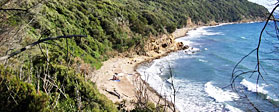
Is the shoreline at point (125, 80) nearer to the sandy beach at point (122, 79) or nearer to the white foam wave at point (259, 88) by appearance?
the sandy beach at point (122, 79)

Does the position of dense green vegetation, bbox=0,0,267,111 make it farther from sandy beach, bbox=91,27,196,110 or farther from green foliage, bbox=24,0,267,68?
sandy beach, bbox=91,27,196,110

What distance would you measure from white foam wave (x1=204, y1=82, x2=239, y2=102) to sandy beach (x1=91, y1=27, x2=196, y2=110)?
4.98 meters

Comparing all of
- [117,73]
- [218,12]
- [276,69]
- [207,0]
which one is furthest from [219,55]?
[207,0]

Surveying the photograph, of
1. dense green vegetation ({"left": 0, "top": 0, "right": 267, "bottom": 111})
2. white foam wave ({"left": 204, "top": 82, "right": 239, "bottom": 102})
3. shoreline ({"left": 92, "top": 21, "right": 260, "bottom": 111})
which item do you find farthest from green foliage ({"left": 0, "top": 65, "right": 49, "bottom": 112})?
white foam wave ({"left": 204, "top": 82, "right": 239, "bottom": 102})

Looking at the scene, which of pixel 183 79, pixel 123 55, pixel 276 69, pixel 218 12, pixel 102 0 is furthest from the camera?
Result: pixel 218 12

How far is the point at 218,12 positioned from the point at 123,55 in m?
80.6

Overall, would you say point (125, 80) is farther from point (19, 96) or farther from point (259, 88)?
point (19, 96)

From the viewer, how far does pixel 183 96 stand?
20.7 meters

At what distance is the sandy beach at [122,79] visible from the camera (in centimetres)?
2081

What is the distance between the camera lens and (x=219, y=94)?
20.9 m

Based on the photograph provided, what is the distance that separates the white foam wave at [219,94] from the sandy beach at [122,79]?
16.4ft

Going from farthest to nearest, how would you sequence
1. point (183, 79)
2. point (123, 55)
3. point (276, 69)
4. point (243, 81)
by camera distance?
1. point (123, 55)
2. point (276, 69)
3. point (183, 79)
4. point (243, 81)

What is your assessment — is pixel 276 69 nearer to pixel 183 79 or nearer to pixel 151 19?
pixel 183 79

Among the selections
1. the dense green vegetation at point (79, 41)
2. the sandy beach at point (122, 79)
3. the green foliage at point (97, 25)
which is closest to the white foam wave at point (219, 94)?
the sandy beach at point (122, 79)
